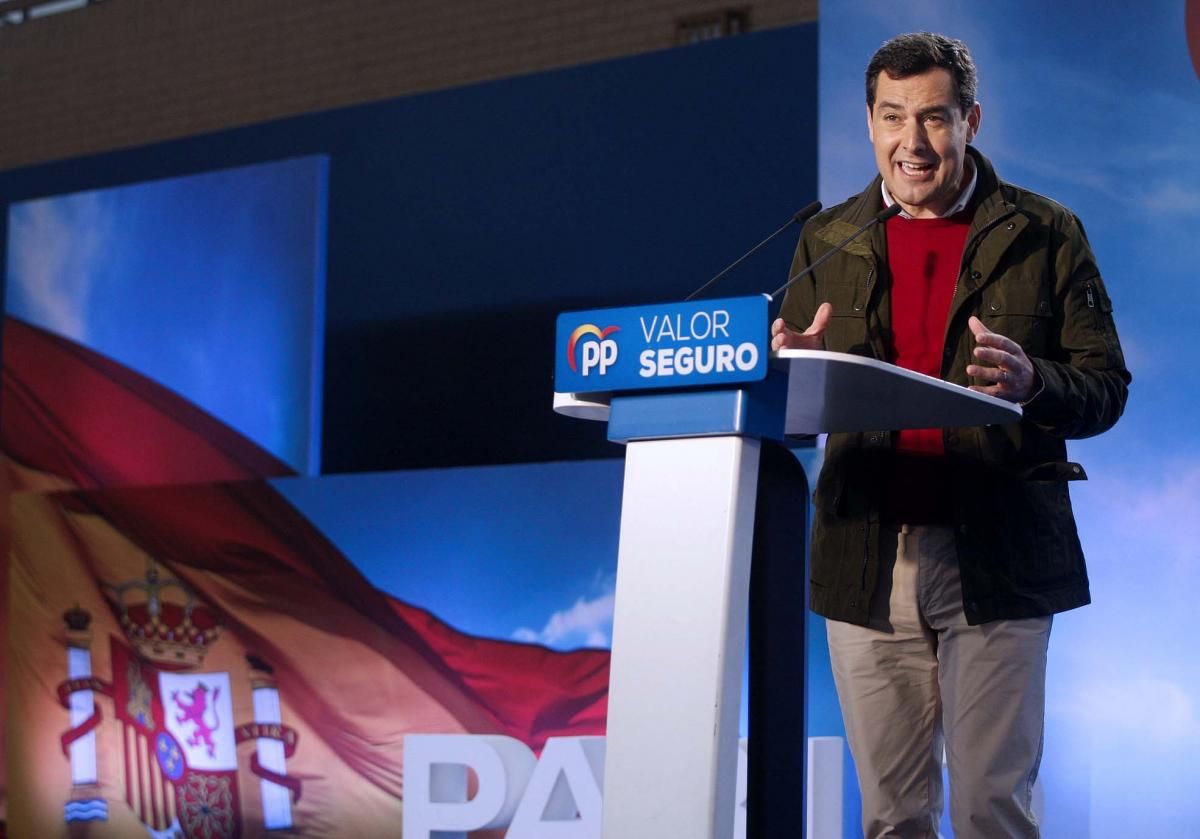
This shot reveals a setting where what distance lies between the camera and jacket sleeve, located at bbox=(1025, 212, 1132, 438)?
180 cm

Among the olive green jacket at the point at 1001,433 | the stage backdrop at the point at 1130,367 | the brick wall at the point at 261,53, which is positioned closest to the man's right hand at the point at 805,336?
the olive green jacket at the point at 1001,433

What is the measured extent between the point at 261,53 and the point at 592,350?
5.34 metres

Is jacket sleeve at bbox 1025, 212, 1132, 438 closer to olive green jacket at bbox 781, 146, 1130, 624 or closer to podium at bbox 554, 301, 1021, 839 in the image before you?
olive green jacket at bbox 781, 146, 1130, 624

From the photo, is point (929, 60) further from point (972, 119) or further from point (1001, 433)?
point (1001, 433)

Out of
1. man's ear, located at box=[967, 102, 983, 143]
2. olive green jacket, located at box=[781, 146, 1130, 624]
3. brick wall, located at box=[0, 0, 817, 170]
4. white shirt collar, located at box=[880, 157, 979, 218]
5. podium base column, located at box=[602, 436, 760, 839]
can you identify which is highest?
brick wall, located at box=[0, 0, 817, 170]

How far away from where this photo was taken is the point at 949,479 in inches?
75.4

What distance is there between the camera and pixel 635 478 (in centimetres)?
156

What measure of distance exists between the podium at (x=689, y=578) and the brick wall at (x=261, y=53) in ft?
13.6

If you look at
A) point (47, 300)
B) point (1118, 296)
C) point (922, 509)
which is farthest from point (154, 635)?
point (922, 509)

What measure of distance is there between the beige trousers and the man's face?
46 cm

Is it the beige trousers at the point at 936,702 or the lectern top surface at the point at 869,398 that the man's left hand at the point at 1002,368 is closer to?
the lectern top surface at the point at 869,398

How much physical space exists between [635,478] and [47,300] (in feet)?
13.5

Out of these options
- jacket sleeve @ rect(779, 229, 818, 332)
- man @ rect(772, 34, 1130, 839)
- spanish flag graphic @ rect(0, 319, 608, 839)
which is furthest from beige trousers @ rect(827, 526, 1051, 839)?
spanish flag graphic @ rect(0, 319, 608, 839)

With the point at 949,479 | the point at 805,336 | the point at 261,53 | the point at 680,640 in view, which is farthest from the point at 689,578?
the point at 261,53
